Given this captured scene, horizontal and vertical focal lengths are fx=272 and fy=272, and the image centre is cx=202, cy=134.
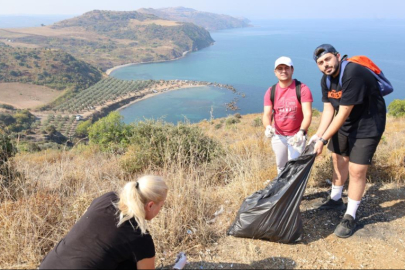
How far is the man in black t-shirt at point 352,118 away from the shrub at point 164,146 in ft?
8.11

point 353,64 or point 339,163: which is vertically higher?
point 353,64

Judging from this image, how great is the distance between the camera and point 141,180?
5.50 feet

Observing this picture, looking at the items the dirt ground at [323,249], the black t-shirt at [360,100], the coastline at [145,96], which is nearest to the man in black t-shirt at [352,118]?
the black t-shirt at [360,100]

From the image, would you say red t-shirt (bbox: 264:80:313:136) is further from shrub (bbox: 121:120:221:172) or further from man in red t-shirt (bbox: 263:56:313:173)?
shrub (bbox: 121:120:221:172)

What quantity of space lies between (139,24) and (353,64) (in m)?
169

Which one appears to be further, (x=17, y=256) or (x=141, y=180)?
(x=17, y=256)

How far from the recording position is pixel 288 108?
9.41ft

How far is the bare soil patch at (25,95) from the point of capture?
55.8 meters

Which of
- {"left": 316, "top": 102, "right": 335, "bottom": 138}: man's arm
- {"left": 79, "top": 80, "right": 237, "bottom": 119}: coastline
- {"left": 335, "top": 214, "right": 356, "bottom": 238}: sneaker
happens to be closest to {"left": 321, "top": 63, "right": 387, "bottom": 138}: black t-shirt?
{"left": 316, "top": 102, "right": 335, "bottom": 138}: man's arm

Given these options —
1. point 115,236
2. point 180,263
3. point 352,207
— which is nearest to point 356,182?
point 352,207

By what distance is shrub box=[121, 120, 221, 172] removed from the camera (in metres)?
5.05

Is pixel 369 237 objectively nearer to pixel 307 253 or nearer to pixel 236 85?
pixel 307 253

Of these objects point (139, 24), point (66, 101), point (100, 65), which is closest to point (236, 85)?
point (66, 101)

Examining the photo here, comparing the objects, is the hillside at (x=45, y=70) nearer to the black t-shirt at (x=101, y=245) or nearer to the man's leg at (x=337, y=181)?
the man's leg at (x=337, y=181)
